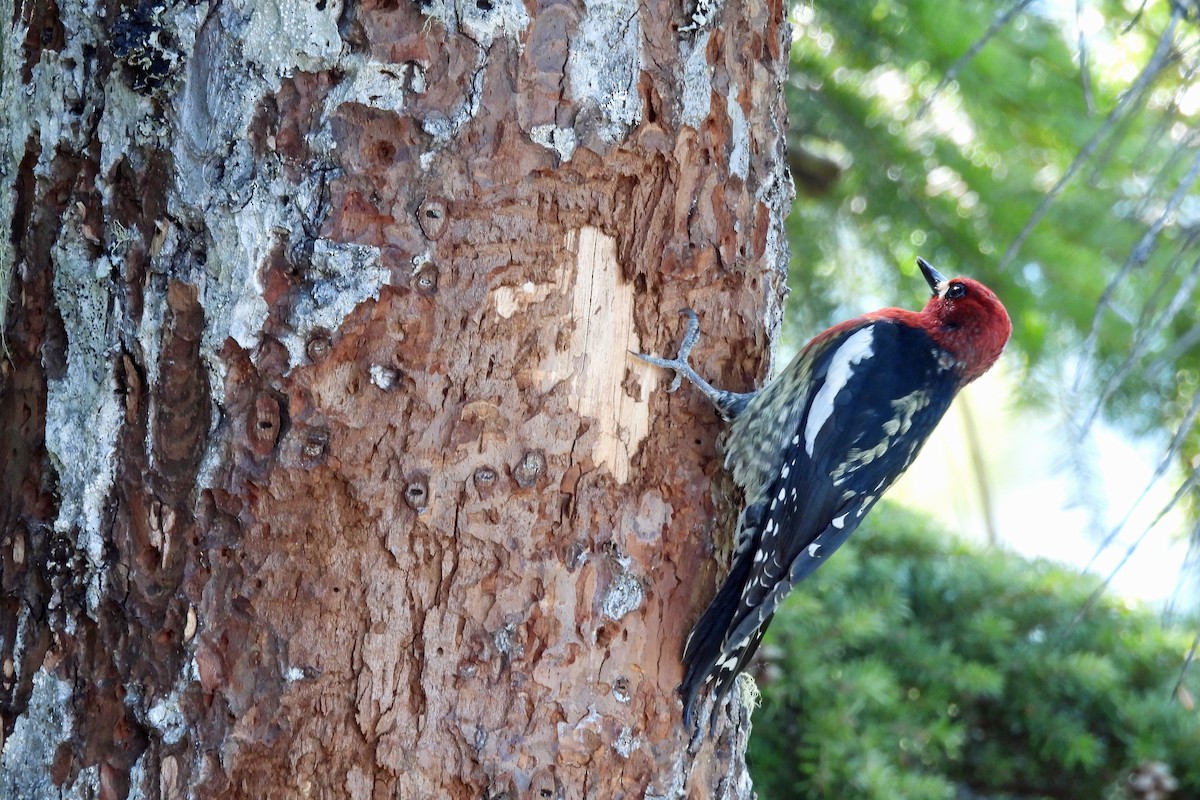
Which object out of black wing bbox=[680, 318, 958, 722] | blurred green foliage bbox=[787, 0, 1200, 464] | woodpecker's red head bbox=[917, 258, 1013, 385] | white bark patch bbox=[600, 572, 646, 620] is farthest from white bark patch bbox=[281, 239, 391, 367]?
blurred green foliage bbox=[787, 0, 1200, 464]

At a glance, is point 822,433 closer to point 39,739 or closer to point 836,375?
point 836,375

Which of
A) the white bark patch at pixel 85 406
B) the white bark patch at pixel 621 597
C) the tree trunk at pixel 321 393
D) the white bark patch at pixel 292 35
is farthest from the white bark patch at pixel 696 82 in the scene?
the white bark patch at pixel 85 406

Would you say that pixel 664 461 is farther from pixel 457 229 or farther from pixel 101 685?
pixel 101 685

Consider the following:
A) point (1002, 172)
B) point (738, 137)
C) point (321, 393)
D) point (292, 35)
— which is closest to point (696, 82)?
point (738, 137)

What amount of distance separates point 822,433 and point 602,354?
71 centimetres

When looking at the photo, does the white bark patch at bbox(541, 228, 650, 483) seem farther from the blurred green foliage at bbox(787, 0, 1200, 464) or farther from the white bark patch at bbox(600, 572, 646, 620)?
the blurred green foliage at bbox(787, 0, 1200, 464)

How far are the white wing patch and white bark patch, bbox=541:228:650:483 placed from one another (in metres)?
0.61

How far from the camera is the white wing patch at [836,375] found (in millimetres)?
2268

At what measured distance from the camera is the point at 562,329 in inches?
65.9

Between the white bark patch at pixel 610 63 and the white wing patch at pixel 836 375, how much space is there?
2.81 ft

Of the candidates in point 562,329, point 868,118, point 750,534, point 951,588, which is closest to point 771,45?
point 562,329

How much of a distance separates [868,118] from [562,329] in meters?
1.69

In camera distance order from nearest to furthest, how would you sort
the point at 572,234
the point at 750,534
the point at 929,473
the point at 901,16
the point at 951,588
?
1. the point at 572,234
2. the point at 750,534
3. the point at 901,16
4. the point at 951,588
5. the point at 929,473

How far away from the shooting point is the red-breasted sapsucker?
1824mm
